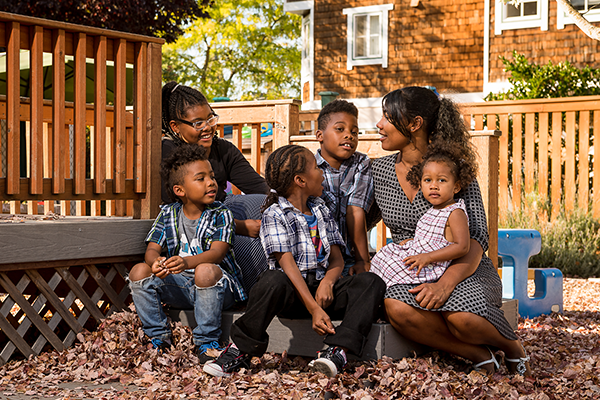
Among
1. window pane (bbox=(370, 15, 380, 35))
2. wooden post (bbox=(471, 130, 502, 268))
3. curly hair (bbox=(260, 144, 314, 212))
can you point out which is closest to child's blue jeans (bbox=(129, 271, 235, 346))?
curly hair (bbox=(260, 144, 314, 212))

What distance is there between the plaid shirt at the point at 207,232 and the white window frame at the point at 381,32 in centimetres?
1288

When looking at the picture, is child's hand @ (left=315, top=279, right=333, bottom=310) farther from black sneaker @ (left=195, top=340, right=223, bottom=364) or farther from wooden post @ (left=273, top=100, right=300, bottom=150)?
wooden post @ (left=273, top=100, right=300, bottom=150)

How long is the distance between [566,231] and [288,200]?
548 cm

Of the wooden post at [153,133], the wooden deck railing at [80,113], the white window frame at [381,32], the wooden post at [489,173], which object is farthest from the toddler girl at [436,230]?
the white window frame at [381,32]

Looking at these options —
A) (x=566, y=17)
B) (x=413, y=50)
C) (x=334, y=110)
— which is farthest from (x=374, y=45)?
(x=334, y=110)

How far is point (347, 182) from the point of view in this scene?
3.72 metres

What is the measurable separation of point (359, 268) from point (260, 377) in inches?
33.2

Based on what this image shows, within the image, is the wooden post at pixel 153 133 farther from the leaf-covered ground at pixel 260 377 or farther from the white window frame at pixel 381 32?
the white window frame at pixel 381 32

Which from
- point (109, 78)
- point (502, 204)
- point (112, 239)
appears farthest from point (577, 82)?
point (112, 239)

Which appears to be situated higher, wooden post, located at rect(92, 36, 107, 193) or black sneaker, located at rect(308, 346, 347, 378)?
wooden post, located at rect(92, 36, 107, 193)

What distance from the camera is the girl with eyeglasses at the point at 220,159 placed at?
12.6ft

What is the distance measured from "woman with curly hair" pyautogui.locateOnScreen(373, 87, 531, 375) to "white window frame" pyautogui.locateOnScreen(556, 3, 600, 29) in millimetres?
11360

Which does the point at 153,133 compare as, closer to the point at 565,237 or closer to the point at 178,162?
the point at 178,162

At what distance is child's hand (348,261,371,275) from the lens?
3580 millimetres
